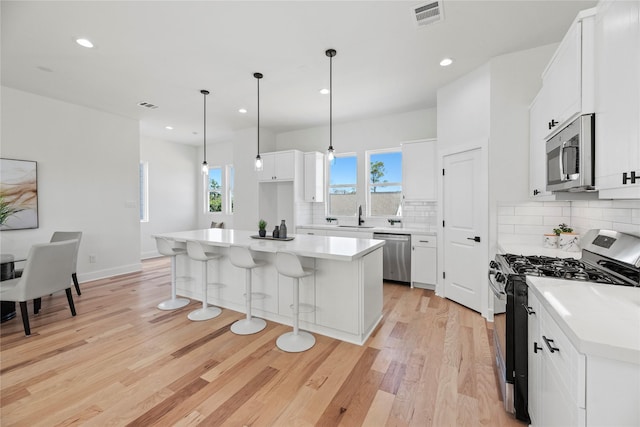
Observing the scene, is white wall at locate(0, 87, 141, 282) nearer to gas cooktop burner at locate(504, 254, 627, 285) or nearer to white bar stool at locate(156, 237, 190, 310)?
white bar stool at locate(156, 237, 190, 310)

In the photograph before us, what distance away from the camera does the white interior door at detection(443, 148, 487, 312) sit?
3.28 m

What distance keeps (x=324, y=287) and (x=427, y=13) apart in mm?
2730

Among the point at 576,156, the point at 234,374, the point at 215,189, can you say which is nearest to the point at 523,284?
the point at 576,156

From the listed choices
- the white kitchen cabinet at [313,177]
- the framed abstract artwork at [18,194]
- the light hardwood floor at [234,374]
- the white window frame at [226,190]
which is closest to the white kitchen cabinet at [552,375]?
the light hardwood floor at [234,374]

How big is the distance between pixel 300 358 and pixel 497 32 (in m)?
3.62

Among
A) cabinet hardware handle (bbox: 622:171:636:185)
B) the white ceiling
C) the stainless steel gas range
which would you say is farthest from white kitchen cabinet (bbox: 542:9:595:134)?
the stainless steel gas range

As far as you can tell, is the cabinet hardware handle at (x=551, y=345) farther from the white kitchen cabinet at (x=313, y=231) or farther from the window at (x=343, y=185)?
the window at (x=343, y=185)

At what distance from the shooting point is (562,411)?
109 centimetres

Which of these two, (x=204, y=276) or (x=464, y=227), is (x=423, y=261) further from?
(x=204, y=276)

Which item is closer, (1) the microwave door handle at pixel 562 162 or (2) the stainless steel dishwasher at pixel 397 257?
(1) the microwave door handle at pixel 562 162

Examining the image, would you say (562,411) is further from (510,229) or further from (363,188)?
(363,188)

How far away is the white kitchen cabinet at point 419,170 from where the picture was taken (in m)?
4.34

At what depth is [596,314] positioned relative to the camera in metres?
1.09

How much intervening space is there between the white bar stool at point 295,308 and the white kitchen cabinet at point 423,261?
226 cm
